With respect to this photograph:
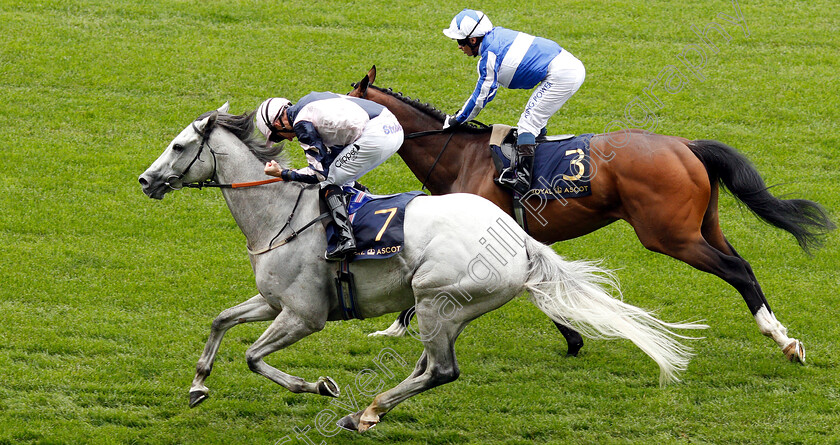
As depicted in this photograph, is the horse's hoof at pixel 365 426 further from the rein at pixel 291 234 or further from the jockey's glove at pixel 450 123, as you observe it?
the jockey's glove at pixel 450 123

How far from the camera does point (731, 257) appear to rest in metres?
6.30

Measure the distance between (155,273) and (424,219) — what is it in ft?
11.5

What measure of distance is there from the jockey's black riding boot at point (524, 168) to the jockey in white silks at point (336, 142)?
49.3 inches

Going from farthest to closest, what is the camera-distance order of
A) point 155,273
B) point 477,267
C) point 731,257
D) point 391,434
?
1. point 155,273
2. point 731,257
3. point 391,434
4. point 477,267

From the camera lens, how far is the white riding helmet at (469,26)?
22.2 feet

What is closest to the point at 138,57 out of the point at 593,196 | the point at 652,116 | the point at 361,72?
the point at 361,72

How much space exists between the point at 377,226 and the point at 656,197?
224 cm

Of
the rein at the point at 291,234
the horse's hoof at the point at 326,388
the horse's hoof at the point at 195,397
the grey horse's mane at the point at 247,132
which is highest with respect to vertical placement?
the grey horse's mane at the point at 247,132

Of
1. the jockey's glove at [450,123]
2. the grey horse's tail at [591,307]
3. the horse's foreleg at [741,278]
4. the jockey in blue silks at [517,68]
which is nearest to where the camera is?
the grey horse's tail at [591,307]

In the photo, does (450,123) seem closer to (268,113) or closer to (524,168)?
(524,168)

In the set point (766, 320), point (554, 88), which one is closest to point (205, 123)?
point (554, 88)

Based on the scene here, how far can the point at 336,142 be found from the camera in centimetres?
545

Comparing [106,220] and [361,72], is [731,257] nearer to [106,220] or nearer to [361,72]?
[106,220]

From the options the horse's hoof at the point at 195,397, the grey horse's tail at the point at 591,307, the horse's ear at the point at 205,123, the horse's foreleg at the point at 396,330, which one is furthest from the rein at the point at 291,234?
the horse's foreleg at the point at 396,330
